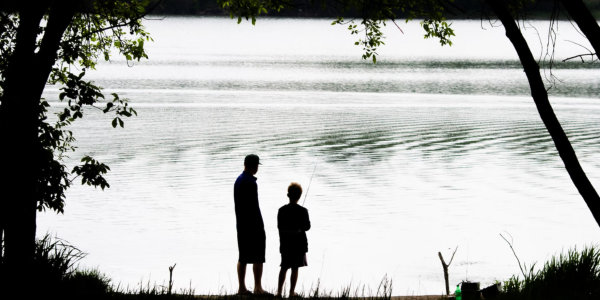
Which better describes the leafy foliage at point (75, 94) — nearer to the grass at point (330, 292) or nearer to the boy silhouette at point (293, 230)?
the grass at point (330, 292)

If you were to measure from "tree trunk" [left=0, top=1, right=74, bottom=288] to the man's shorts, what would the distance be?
1.99 meters

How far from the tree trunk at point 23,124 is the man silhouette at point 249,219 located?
188cm

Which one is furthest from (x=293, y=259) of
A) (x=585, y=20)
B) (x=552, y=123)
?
(x=585, y=20)

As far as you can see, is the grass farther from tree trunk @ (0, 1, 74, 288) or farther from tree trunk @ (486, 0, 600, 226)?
tree trunk @ (486, 0, 600, 226)

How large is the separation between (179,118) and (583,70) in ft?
130

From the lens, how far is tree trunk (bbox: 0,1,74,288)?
7457mm

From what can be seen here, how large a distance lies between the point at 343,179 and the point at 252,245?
513 inches

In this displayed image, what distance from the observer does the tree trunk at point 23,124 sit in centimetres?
746

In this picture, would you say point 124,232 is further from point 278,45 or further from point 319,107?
point 278,45

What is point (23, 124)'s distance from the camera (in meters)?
7.47

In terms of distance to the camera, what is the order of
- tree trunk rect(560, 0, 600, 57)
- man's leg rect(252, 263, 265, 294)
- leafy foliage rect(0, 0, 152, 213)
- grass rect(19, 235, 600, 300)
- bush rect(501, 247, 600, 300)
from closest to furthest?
tree trunk rect(560, 0, 600, 57) → grass rect(19, 235, 600, 300) → bush rect(501, 247, 600, 300) → leafy foliage rect(0, 0, 152, 213) → man's leg rect(252, 263, 265, 294)

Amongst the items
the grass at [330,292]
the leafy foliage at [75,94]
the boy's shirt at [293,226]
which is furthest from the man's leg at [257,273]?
the leafy foliage at [75,94]

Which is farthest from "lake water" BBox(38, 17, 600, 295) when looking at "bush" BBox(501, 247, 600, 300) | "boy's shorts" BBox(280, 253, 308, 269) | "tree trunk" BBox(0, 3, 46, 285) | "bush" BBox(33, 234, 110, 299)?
"tree trunk" BBox(0, 3, 46, 285)

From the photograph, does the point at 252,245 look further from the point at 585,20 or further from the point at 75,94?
the point at 585,20
